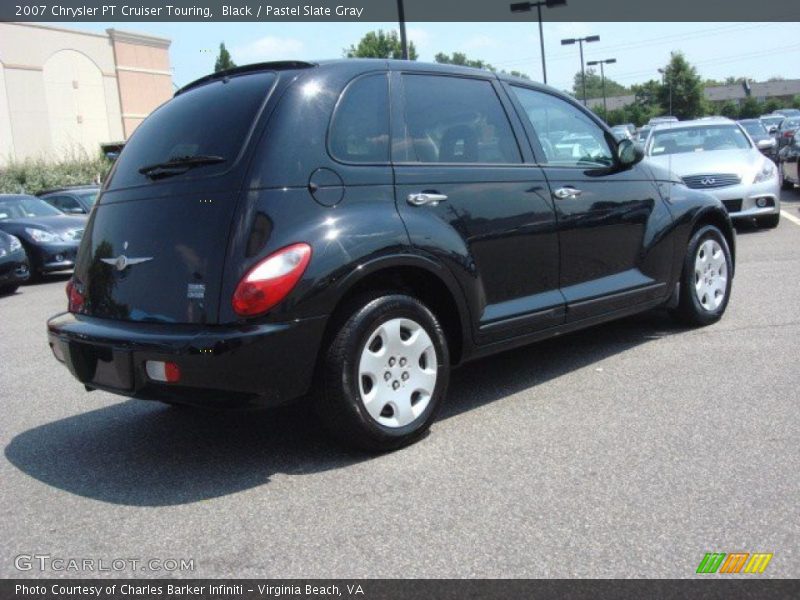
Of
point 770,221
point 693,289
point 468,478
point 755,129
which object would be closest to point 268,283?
point 468,478

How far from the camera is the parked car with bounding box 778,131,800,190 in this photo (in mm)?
16541

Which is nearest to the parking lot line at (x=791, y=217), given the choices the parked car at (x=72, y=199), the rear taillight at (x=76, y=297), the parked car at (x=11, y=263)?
the parked car at (x=11, y=263)

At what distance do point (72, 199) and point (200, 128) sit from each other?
13.2 m

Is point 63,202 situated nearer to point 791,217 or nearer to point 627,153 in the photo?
point 791,217

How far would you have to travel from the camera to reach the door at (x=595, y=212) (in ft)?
15.9

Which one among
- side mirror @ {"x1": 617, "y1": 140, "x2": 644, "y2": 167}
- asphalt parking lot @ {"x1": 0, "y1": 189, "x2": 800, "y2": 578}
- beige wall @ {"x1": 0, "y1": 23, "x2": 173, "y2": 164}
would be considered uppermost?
beige wall @ {"x1": 0, "y1": 23, "x2": 173, "y2": 164}

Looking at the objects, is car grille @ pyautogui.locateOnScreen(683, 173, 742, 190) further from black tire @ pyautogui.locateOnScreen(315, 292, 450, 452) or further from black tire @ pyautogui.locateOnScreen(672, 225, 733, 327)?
black tire @ pyautogui.locateOnScreen(315, 292, 450, 452)

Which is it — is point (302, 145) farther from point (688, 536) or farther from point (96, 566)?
point (688, 536)

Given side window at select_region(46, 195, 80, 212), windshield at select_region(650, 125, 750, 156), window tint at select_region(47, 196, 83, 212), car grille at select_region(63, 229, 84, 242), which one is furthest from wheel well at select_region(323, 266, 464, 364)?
side window at select_region(46, 195, 80, 212)

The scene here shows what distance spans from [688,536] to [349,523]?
1212 mm

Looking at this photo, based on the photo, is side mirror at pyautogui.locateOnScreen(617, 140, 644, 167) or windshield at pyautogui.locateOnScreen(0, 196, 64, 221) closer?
side mirror at pyautogui.locateOnScreen(617, 140, 644, 167)

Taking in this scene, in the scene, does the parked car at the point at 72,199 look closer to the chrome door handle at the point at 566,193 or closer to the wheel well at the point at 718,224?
the wheel well at the point at 718,224

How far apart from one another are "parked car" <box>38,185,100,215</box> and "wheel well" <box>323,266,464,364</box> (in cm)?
1292

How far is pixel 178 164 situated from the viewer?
3879 millimetres
